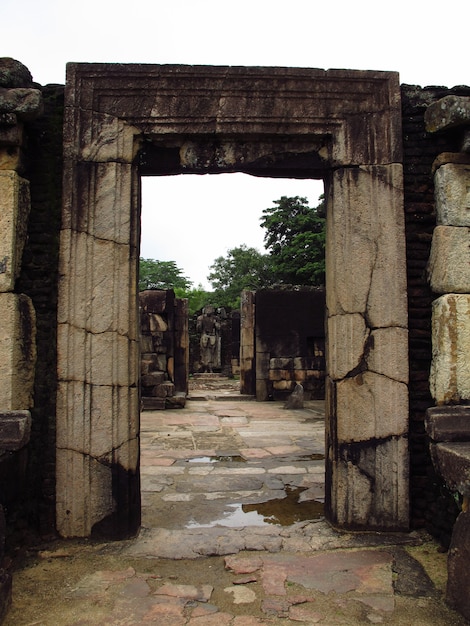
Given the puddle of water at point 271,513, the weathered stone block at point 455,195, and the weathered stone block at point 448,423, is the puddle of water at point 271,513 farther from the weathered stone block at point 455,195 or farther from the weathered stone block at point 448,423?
the weathered stone block at point 455,195

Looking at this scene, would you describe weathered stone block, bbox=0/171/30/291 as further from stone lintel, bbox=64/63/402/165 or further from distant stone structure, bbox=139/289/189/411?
distant stone structure, bbox=139/289/189/411

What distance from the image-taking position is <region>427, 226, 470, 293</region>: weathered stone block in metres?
3.90

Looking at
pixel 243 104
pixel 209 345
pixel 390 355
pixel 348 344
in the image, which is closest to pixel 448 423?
pixel 390 355

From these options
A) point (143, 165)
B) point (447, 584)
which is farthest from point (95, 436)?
point (447, 584)

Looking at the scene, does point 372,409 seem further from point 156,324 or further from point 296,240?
point 296,240

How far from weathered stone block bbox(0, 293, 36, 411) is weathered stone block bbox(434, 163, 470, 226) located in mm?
3025

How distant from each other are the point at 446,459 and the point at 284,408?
8567 millimetres

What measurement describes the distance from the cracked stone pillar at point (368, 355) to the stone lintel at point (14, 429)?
2125mm

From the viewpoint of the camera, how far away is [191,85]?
413 cm

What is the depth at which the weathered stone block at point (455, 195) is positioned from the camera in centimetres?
396

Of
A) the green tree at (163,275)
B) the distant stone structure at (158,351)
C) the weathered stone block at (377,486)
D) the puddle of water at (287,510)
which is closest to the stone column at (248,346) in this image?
the distant stone structure at (158,351)

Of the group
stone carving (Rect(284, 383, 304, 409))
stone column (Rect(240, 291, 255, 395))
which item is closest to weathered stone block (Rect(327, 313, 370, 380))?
stone carving (Rect(284, 383, 304, 409))

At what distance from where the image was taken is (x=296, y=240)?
2384 centimetres

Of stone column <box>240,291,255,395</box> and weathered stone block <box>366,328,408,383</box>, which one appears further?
stone column <box>240,291,255,395</box>
